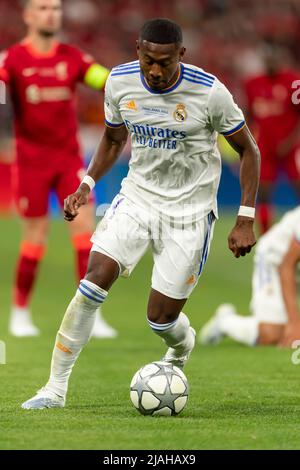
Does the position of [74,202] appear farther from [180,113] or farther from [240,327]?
[240,327]

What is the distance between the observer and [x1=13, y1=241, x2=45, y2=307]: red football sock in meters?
9.84

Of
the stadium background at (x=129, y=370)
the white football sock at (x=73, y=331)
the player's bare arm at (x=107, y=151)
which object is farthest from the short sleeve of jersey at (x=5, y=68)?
the white football sock at (x=73, y=331)

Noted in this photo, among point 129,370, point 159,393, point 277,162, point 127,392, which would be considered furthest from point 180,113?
point 277,162

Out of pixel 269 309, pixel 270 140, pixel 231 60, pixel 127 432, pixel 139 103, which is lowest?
pixel 231 60

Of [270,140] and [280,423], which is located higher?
[280,423]

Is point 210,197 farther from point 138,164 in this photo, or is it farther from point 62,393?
point 62,393

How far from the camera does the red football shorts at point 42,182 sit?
31.4 feet

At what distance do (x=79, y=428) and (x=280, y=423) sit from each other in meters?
1.02

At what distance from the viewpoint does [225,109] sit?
5.88m

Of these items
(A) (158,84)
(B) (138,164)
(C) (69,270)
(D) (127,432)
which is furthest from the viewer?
(C) (69,270)

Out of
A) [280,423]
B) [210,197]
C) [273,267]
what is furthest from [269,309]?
[280,423]

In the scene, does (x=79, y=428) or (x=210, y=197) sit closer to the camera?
(x=79, y=428)

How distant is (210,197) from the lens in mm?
6289

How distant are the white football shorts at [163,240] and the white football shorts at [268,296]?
2922mm
